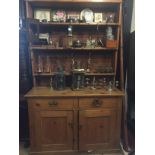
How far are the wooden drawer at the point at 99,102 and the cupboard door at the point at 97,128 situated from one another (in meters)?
0.06

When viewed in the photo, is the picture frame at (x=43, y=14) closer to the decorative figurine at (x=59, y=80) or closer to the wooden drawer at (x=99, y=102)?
the decorative figurine at (x=59, y=80)

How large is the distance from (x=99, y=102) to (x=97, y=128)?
0.33 m

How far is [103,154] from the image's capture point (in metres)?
2.14

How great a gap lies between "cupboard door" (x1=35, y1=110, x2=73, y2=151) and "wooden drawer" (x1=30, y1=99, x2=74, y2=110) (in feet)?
0.20

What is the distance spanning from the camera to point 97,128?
2.08m

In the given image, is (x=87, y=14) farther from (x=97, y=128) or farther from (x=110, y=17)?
(x=97, y=128)

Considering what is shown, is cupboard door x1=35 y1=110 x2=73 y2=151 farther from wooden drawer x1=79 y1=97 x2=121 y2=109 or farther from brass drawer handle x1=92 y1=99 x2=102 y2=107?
brass drawer handle x1=92 y1=99 x2=102 y2=107

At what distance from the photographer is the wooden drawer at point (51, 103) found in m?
1.99

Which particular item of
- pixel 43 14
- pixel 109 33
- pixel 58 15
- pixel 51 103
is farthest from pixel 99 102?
pixel 43 14

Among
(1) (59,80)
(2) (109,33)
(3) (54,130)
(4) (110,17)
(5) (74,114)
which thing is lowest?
(3) (54,130)

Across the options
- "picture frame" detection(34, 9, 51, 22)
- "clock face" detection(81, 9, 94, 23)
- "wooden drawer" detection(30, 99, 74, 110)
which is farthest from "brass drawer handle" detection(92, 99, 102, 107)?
"picture frame" detection(34, 9, 51, 22)

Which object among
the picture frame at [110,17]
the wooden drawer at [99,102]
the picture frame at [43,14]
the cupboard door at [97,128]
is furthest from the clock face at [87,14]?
the cupboard door at [97,128]

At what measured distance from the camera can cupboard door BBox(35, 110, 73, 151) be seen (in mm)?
2008
